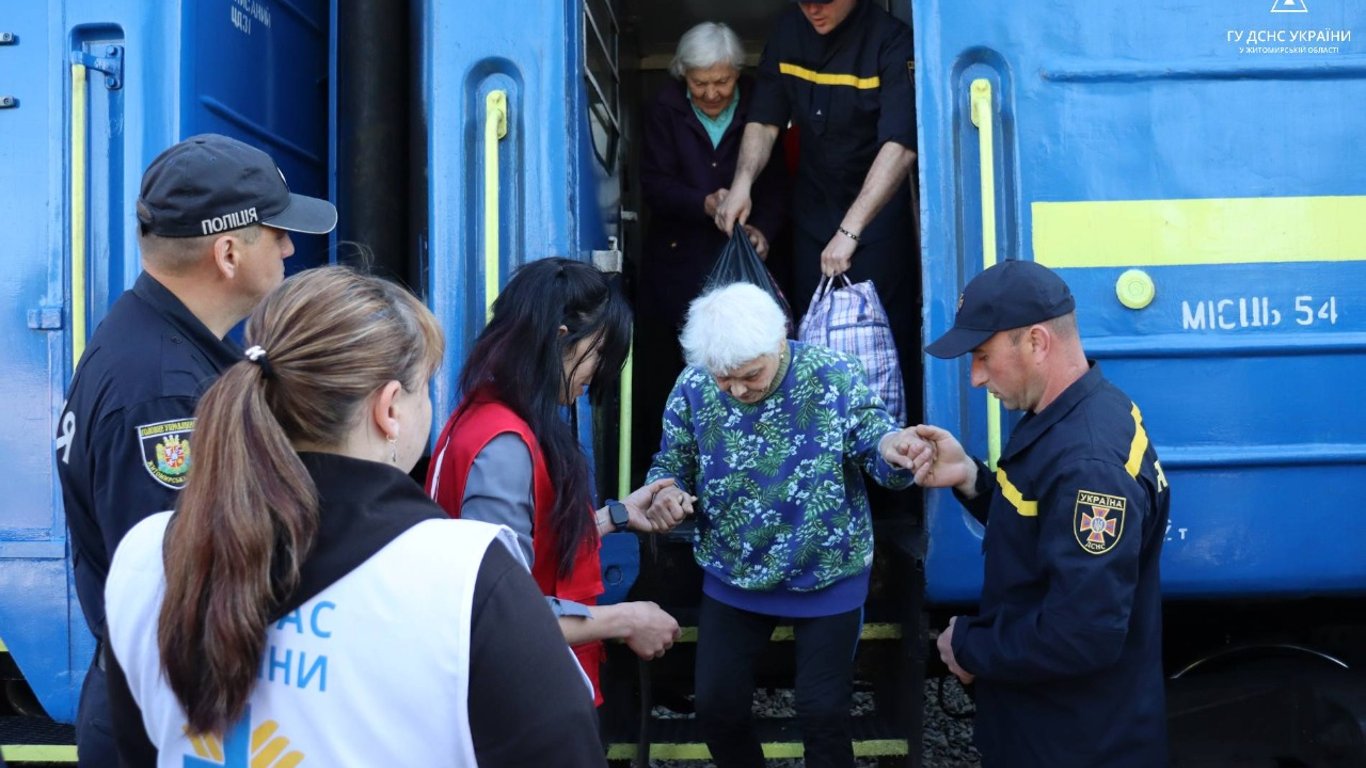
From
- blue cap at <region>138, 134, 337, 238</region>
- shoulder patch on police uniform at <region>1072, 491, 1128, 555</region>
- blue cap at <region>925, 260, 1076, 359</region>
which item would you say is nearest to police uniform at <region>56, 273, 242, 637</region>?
blue cap at <region>138, 134, 337, 238</region>

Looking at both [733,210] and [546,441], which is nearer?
[546,441]

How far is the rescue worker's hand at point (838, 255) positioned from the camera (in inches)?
120

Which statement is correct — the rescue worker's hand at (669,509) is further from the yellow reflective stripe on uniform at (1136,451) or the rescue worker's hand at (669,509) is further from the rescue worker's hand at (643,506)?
the yellow reflective stripe on uniform at (1136,451)

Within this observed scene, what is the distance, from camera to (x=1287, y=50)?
2549mm

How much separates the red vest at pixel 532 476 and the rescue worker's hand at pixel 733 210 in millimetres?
1572

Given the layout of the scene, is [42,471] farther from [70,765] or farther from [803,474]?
[803,474]

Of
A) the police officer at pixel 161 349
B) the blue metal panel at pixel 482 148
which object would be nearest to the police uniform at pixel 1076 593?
the blue metal panel at pixel 482 148

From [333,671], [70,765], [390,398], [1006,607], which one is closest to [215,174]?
[390,398]

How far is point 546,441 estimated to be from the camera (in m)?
1.89

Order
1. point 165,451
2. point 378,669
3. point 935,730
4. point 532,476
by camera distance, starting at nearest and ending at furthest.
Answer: point 378,669
point 165,451
point 532,476
point 935,730

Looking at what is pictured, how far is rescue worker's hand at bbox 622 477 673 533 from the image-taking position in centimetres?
249

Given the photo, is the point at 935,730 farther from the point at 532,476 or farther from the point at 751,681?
the point at 532,476

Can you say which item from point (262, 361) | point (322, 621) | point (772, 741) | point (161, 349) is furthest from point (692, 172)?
point (322, 621)

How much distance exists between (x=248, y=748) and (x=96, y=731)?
0.72 m
